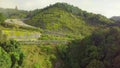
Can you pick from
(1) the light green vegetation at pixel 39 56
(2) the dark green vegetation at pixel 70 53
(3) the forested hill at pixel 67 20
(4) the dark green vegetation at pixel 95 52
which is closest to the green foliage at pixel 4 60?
→ (2) the dark green vegetation at pixel 70 53

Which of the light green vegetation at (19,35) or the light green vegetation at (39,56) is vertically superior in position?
the light green vegetation at (19,35)

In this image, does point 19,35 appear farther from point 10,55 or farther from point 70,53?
point 10,55

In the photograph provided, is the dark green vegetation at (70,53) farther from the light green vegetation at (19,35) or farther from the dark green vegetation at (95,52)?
the light green vegetation at (19,35)

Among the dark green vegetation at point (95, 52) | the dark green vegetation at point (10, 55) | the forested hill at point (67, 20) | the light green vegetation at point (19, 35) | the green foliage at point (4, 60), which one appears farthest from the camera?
the forested hill at point (67, 20)

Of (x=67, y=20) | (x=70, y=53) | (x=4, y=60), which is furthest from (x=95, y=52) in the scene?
(x=67, y=20)

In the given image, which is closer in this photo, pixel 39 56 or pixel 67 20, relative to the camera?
pixel 39 56

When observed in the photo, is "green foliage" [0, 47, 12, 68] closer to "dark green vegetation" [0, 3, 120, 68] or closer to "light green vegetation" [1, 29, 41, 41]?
"dark green vegetation" [0, 3, 120, 68]

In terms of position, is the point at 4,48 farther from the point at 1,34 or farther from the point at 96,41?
the point at 96,41

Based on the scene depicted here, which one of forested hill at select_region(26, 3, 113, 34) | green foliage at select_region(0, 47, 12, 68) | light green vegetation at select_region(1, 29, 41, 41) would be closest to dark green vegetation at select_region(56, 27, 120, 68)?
light green vegetation at select_region(1, 29, 41, 41)

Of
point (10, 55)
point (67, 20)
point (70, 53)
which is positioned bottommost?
point (70, 53)
